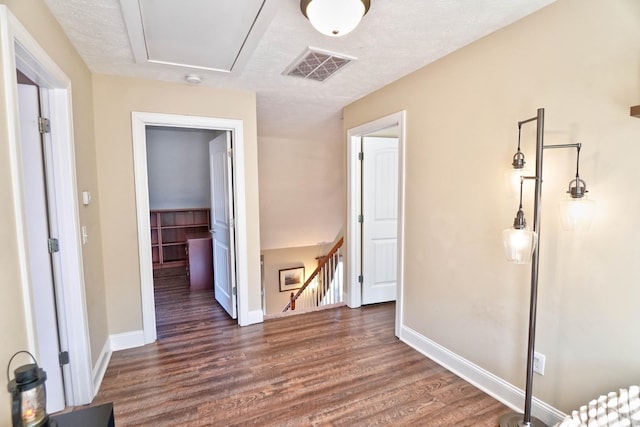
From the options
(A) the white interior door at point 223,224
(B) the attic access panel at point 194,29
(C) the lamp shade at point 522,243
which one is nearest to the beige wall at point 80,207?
(B) the attic access panel at point 194,29

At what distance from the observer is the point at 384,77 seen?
2.73 metres

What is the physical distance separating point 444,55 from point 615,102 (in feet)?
3.77

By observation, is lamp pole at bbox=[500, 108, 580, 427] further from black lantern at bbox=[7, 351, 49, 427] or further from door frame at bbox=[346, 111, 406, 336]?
black lantern at bbox=[7, 351, 49, 427]

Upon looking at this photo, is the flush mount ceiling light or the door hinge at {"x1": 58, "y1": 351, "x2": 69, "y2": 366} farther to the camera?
the door hinge at {"x1": 58, "y1": 351, "x2": 69, "y2": 366}

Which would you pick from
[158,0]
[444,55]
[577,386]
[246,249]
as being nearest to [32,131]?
[158,0]

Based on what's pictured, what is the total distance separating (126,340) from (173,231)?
3.70 meters

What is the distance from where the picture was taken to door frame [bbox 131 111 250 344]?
109 inches

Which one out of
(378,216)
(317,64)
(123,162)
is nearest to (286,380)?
(378,216)

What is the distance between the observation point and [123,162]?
8.90ft

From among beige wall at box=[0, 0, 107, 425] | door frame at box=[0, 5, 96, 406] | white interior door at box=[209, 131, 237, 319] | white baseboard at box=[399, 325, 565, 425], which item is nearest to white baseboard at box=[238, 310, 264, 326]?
white interior door at box=[209, 131, 237, 319]

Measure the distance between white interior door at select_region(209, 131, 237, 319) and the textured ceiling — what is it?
771 millimetres

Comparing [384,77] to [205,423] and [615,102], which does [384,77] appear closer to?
[615,102]

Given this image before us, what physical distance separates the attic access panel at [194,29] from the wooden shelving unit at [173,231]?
4274 millimetres

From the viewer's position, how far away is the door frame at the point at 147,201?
9.05ft
